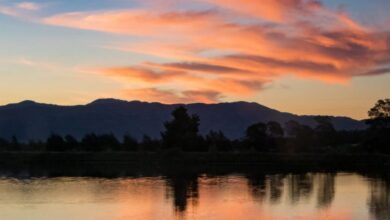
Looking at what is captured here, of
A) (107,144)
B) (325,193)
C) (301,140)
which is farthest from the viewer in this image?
(301,140)

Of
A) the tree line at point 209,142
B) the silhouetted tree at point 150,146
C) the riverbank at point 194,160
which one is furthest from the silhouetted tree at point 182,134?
the riverbank at point 194,160

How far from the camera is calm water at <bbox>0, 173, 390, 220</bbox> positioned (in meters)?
30.4

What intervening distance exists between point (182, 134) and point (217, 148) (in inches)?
239

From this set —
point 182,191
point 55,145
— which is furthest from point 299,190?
point 55,145

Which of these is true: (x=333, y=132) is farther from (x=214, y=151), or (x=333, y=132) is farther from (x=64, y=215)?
(x=64, y=215)

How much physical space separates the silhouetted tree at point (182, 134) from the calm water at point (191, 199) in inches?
1597

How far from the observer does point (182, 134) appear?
9706 cm

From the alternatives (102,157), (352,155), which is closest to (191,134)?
(102,157)

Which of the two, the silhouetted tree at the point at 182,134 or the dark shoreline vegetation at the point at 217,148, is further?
the silhouetted tree at the point at 182,134

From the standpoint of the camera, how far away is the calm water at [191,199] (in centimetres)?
3042

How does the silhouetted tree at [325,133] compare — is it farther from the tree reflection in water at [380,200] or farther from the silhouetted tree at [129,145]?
the tree reflection in water at [380,200]

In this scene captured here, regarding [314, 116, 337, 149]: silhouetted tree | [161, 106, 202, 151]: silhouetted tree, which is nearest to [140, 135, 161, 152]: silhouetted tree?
[161, 106, 202, 151]: silhouetted tree

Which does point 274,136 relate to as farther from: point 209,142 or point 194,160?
point 194,160

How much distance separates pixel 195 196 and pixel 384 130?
217 feet
